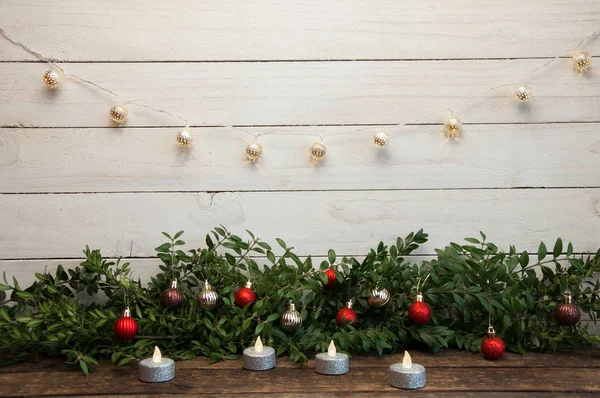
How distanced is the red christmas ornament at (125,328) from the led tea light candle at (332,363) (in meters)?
0.32

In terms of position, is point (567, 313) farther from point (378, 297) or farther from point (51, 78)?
point (51, 78)

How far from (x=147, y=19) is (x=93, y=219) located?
423mm

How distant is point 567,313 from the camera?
1.25m

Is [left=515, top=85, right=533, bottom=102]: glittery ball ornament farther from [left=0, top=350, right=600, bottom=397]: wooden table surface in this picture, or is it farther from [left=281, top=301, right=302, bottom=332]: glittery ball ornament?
[left=281, top=301, right=302, bottom=332]: glittery ball ornament

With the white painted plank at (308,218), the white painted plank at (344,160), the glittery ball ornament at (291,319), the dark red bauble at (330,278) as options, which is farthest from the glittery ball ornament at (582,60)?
the glittery ball ornament at (291,319)

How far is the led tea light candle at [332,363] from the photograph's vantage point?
111cm

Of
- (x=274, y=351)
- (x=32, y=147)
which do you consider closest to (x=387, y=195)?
(x=274, y=351)

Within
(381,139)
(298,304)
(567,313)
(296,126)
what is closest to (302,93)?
(296,126)

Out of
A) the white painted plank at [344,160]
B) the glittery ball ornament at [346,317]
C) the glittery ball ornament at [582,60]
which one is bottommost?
the glittery ball ornament at [346,317]

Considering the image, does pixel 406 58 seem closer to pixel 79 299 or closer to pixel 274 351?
pixel 274 351

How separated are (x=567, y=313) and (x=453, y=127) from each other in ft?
1.38

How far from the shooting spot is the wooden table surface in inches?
41.0

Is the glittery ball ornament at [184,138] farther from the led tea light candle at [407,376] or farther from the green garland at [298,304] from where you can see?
the led tea light candle at [407,376]

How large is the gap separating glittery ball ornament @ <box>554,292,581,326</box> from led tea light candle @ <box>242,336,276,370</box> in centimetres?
54
